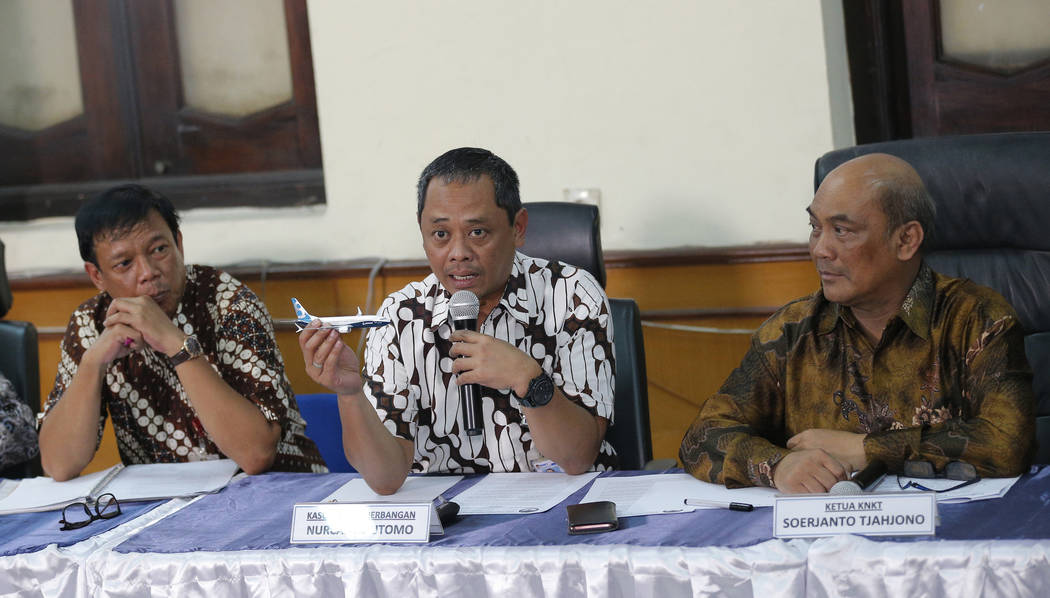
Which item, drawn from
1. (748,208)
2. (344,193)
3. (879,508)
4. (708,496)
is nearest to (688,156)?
(748,208)

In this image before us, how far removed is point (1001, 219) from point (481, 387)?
3.52ft

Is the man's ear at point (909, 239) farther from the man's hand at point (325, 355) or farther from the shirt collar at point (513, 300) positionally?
the man's hand at point (325, 355)

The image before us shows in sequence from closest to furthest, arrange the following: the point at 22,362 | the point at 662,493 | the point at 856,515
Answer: the point at 856,515
the point at 662,493
the point at 22,362

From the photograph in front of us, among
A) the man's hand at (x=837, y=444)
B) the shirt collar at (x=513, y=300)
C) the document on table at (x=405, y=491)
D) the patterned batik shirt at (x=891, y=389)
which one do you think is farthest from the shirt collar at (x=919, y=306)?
the document on table at (x=405, y=491)

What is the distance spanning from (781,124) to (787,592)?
1.76 meters

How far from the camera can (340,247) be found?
3242mm

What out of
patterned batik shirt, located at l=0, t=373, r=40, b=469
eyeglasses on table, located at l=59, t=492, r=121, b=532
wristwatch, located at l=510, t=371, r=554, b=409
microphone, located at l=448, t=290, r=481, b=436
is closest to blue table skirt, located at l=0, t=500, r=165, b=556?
eyeglasses on table, located at l=59, t=492, r=121, b=532

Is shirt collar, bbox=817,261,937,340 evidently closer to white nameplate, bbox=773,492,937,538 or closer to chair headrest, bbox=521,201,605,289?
white nameplate, bbox=773,492,937,538

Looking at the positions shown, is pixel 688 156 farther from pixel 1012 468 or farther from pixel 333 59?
pixel 1012 468

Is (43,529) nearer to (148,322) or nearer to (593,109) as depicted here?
(148,322)

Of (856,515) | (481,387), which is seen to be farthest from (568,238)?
(856,515)

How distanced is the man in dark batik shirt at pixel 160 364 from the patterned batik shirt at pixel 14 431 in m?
0.12

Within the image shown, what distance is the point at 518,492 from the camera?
1706 millimetres

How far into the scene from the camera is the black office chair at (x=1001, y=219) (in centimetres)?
204
